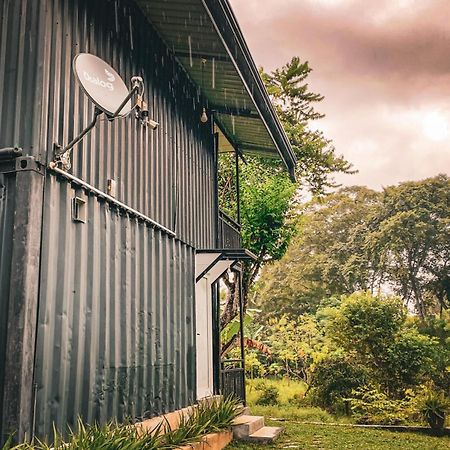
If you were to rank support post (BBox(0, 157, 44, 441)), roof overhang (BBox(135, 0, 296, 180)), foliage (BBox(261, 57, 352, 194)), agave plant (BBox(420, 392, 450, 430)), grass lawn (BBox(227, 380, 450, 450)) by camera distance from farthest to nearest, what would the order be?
foliage (BBox(261, 57, 352, 194)) < agave plant (BBox(420, 392, 450, 430)) < grass lawn (BBox(227, 380, 450, 450)) < roof overhang (BBox(135, 0, 296, 180)) < support post (BBox(0, 157, 44, 441))

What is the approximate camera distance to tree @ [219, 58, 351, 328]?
14430mm

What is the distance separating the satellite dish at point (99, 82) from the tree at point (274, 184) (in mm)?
8732

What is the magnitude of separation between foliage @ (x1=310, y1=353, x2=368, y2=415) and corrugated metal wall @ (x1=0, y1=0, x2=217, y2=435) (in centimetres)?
649

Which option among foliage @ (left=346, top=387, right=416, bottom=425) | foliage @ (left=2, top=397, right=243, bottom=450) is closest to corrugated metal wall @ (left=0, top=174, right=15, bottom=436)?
foliage @ (left=2, top=397, right=243, bottom=450)

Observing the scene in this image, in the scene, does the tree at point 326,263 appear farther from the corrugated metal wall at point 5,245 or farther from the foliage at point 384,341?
the corrugated metal wall at point 5,245

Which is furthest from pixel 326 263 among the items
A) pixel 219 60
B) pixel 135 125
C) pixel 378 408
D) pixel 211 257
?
pixel 135 125

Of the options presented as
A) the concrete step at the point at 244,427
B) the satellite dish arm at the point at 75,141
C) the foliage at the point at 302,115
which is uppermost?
the foliage at the point at 302,115

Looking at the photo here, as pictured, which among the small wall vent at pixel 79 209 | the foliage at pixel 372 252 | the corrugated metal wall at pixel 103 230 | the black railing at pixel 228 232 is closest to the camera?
the corrugated metal wall at pixel 103 230

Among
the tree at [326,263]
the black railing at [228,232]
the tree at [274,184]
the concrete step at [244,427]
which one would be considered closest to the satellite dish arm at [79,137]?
the concrete step at [244,427]

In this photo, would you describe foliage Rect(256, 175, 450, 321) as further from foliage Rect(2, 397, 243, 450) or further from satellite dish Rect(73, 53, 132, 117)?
satellite dish Rect(73, 53, 132, 117)

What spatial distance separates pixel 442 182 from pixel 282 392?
1677 cm

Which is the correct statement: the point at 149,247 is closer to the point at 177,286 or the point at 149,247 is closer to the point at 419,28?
the point at 177,286

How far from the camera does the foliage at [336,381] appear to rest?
526 inches

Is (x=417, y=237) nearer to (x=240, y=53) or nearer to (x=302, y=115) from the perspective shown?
(x=302, y=115)
